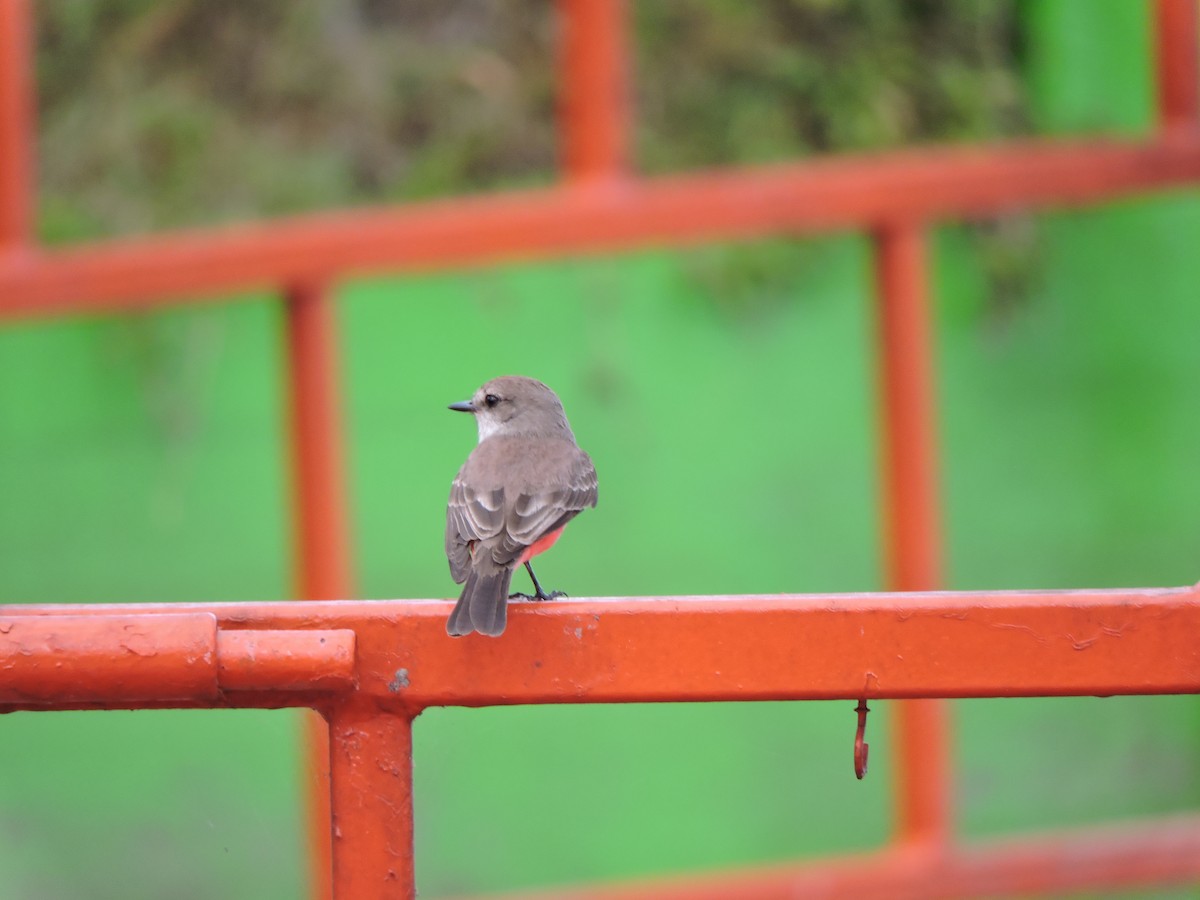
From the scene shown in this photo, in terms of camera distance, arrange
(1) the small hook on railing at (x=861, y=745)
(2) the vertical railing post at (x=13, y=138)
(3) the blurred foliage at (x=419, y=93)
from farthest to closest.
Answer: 1. (3) the blurred foliage at (x=419, y=93)
2. (2) the vertical railing post at (x=13, y=138)
3. (1) the small hook on railing at (x=861, y=745)

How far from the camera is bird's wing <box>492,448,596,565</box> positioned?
131 inches

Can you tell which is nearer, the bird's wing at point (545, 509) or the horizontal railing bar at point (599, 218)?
the bird's wing at point (545, 509)

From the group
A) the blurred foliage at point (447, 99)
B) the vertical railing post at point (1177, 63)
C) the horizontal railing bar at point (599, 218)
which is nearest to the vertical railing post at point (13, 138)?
the horizontal railing bar at point (599, 218)

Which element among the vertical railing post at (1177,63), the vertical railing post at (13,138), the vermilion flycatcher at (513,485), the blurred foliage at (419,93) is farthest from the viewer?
the vertical railing post at (1177,63)

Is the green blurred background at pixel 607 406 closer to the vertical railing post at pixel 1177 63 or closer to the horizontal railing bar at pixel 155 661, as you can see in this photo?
the vertical railing post at pixel 1177 63

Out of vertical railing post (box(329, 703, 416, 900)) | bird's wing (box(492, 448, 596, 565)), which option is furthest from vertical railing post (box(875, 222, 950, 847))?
vertical railing post (box(329, 703, 416, 900))

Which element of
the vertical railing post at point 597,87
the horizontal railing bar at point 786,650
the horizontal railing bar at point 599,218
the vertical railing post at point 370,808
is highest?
the vertical railing post at point 597,87

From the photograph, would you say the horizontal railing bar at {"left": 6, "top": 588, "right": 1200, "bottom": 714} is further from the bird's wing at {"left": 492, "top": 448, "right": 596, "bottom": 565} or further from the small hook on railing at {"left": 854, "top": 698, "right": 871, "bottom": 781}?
the bird's wing at {"left": 492, "top": 448, "right": 596, "bottom": 565}

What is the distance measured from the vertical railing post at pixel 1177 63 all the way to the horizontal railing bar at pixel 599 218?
0.06 meters

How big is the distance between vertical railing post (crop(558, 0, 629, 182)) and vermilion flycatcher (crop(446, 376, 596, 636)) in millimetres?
822

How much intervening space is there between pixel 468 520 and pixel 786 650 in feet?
4.83

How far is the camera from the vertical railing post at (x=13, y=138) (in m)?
4.43

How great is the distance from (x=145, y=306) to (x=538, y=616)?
9.19ft

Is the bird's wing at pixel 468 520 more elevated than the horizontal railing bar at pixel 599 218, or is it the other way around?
the horizontal railing bar at pixel 599 218
